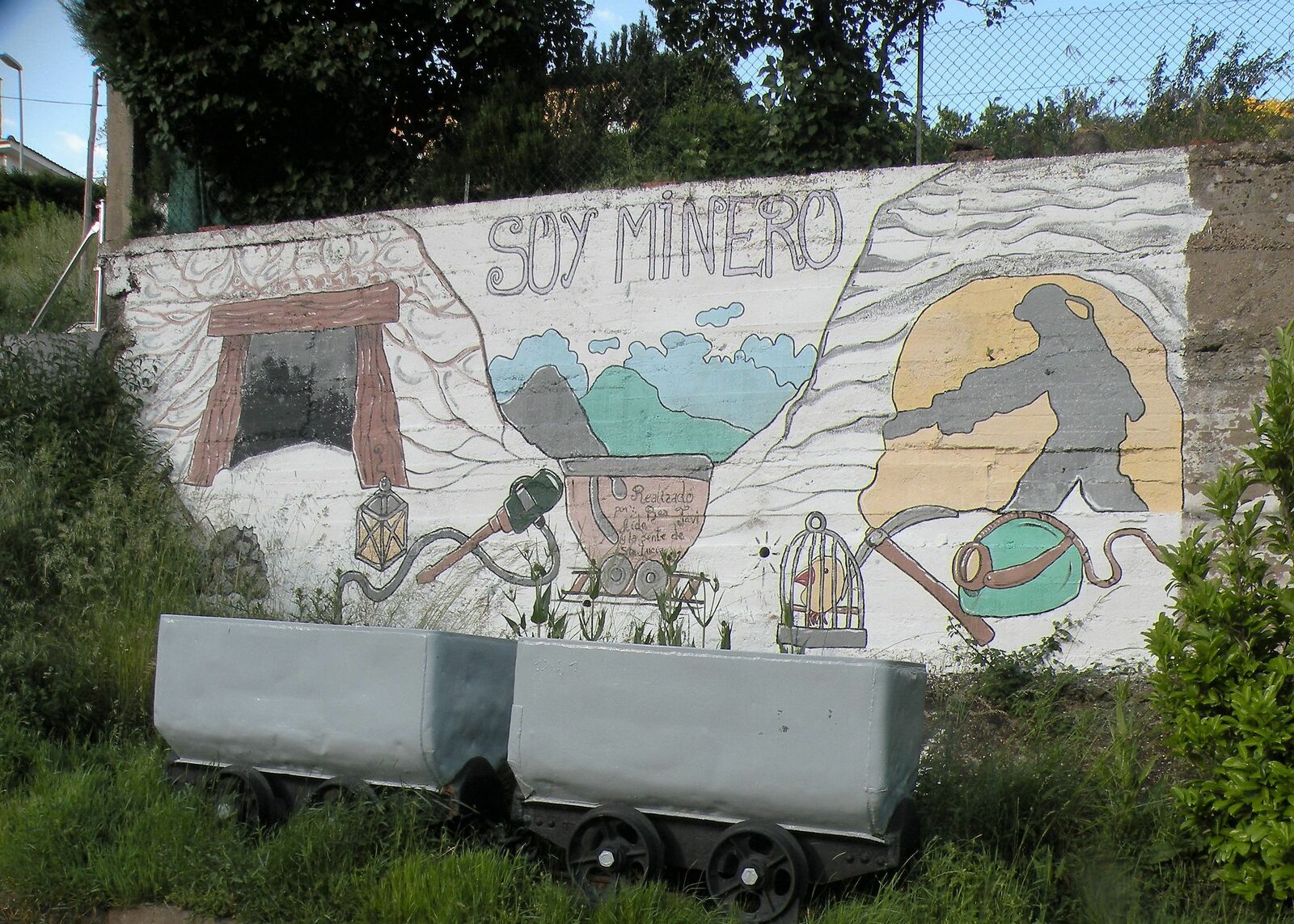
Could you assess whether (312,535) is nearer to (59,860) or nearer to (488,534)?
Answer: (488,534)

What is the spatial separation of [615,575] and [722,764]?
9.56 feet

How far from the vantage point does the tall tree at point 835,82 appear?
7.42 m

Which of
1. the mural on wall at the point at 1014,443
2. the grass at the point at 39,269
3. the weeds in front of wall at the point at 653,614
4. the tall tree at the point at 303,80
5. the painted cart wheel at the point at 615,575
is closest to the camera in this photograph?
the mural on wall at the point at 1014,443

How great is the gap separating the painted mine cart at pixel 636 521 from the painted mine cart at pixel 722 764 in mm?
2406

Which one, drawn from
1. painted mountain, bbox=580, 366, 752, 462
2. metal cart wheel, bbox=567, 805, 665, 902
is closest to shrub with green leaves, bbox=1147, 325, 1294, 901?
metal cart wheel, bbox=567, 805, 665, 902

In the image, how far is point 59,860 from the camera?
419 centimetres

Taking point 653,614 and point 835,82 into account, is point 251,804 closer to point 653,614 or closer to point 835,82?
point 653,614

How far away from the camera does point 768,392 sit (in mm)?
6387

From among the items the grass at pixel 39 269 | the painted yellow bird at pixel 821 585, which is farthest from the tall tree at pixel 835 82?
the grass at pixel 39 269

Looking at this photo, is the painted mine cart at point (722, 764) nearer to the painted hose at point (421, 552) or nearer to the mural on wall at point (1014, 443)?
the mural on wall at point (1014, 443)

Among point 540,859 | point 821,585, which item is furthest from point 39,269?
point 540,859

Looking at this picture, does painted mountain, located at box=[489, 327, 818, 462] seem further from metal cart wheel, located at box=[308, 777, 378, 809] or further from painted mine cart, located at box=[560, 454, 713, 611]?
metal cart wheel, located at box=[308, 777, 378, 809]

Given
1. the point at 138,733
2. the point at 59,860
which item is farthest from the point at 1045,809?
the point at 138,733

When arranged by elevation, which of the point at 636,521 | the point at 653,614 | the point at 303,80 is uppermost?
the point at 303,80
